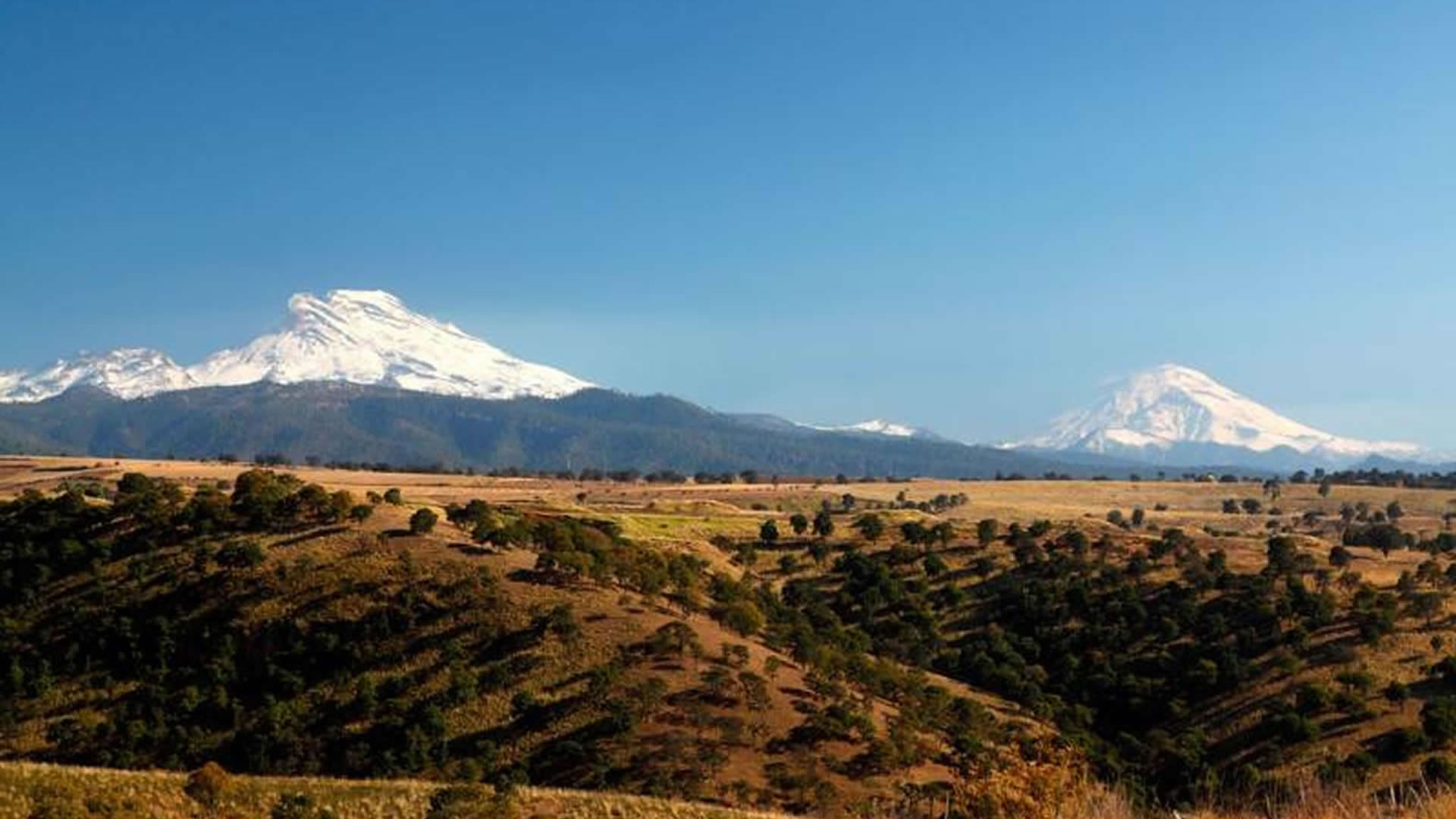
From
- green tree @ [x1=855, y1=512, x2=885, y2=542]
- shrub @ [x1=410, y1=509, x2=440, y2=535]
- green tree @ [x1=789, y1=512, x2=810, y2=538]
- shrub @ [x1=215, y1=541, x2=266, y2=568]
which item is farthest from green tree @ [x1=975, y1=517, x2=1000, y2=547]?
shrub @ [x1=215, y1=541, x2=266, y2=568]

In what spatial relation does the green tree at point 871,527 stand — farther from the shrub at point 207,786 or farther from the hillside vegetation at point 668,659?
the shrub at point 207,786

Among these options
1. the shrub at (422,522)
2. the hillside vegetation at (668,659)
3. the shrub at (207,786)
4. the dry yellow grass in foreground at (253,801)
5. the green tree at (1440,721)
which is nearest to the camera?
the dry yellow grass in foreground at (253,801)

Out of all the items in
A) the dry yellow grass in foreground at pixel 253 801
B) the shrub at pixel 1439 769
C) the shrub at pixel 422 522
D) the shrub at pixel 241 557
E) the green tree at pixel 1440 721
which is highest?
the shrub at pixel 422 522

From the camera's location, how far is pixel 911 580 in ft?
364

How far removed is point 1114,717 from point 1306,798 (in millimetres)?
72871

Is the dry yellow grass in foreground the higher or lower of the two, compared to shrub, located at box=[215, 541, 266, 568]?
lower

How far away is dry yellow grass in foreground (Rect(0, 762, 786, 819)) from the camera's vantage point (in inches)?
1258

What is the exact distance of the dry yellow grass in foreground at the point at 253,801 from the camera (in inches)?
1258

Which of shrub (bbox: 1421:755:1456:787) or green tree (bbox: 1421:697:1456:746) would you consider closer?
shrub (bbox: 1421:755:1456:787)

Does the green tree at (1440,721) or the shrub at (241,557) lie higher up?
the shrub at (241,557)

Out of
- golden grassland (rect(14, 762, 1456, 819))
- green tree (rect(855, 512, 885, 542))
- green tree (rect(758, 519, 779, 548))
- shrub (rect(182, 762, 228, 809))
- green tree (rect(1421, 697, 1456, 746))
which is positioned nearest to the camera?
golden grassland (rect(14, 762, 1456, 819))

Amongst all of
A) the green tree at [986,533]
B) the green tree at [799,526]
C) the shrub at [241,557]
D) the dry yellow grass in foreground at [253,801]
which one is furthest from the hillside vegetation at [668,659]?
the green tree at [799,526]

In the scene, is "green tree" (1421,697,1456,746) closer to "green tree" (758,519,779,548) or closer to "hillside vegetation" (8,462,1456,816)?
"hillside vegetation" (8,462,1456,816)

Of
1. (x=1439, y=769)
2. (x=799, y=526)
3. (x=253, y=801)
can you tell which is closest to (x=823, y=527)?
(x=799, y=526)
